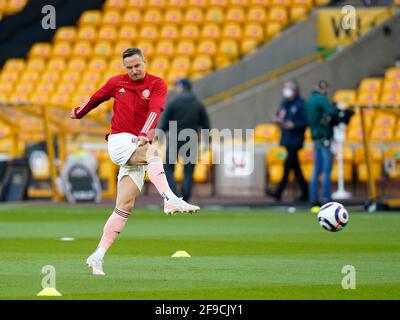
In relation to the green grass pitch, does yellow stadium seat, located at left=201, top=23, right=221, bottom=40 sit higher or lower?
higher

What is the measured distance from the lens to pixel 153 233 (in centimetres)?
1786

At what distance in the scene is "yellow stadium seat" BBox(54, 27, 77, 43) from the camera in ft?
120

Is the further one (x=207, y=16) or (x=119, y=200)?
(x=207, y=16)

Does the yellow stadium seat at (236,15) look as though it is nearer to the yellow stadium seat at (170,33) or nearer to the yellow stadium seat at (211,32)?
the yellow stadium seat at (211,32)

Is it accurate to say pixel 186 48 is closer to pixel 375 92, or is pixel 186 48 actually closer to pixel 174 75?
pixel 174 75

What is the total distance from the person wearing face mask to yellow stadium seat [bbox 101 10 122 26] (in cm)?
1388

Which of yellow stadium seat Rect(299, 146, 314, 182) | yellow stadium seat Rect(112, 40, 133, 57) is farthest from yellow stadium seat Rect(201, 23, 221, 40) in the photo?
yellow stadium seat Rect(299, 146, 314, 182)

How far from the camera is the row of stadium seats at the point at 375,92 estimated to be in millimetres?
28797

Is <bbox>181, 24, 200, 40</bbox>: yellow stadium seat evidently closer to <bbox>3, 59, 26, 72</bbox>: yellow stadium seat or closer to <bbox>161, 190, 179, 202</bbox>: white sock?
<bbox>3, 59, 26, 72</bbox>: yellow stadium seat
